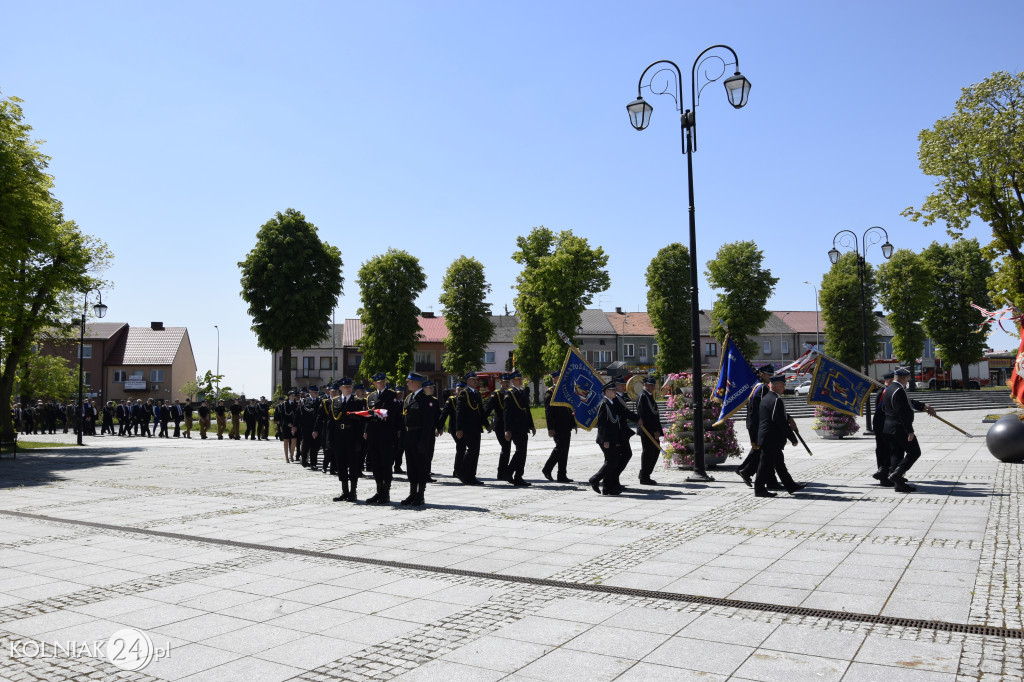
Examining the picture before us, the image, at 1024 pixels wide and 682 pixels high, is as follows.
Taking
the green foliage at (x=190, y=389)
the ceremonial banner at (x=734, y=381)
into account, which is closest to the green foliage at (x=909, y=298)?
the ceremonial banner at (x=734, y=381)

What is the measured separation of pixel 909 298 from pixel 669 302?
20273 millimetres

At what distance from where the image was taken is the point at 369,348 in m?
64.1

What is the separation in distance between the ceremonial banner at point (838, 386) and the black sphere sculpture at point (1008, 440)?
370 cm

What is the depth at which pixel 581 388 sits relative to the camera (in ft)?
49.9

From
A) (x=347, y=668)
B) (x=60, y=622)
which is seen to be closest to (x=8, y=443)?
(x=60, y=622)

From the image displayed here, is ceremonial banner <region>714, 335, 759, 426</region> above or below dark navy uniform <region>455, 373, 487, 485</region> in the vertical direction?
above

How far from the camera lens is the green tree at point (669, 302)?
67.6m

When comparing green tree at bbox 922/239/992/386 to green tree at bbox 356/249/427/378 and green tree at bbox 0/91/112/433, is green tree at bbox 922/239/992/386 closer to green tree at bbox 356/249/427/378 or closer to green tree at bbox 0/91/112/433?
green tree at bbox 356/249/427/378

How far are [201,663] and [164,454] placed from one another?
73.5ft

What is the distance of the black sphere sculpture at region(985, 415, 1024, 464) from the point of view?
1562 cm

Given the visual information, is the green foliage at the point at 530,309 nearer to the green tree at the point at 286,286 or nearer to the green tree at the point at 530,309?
the green tree at the point at 530,309

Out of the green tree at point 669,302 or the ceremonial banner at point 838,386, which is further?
the green tree at point 669,302

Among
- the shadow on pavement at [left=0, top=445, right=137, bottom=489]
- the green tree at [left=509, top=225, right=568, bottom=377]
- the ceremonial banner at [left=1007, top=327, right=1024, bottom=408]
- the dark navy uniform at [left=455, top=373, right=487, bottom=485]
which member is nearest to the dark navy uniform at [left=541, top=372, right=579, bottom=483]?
the dark navy uniform at [left=455, top=373, right=487, bottom=485]

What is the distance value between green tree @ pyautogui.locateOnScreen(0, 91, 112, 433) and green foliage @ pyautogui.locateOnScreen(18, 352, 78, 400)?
2493 centimetres
